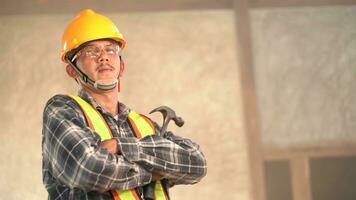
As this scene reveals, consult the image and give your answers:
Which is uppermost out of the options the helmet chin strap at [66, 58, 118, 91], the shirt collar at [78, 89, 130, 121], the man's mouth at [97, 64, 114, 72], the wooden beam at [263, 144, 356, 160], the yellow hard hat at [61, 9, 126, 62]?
the yellow hard hat at [61, 9, 126, 62]

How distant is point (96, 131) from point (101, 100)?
0.78ft

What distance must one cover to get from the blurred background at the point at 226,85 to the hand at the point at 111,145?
233 centimetres

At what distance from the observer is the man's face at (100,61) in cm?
234

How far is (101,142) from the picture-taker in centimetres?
207

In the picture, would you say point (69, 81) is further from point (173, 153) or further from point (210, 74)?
point (173, 153)

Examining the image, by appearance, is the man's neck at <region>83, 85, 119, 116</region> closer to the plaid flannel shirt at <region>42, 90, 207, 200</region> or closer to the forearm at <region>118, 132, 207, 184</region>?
the plaid flannel shirt at <region>42, 90, 207, 200</region>

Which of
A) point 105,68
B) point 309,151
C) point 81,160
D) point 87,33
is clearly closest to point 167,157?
point 81,160

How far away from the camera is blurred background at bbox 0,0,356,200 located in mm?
4402

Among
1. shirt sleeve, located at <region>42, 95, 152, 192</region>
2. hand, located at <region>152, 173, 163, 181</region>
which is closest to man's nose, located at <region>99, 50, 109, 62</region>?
shirt sleeve, located at <region>42, 95, 152, 192</region>

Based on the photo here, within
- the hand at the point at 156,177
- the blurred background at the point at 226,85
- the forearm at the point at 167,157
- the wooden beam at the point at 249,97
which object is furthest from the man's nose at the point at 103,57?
the wooden beam at the point at 249,97

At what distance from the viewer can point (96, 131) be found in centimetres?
214

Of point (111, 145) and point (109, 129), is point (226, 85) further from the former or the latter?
point (111, 145)

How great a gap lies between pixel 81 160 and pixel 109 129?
0.90 ft

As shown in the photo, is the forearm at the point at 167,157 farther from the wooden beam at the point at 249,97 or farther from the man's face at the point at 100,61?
the wooden beam at the point at 249,97
